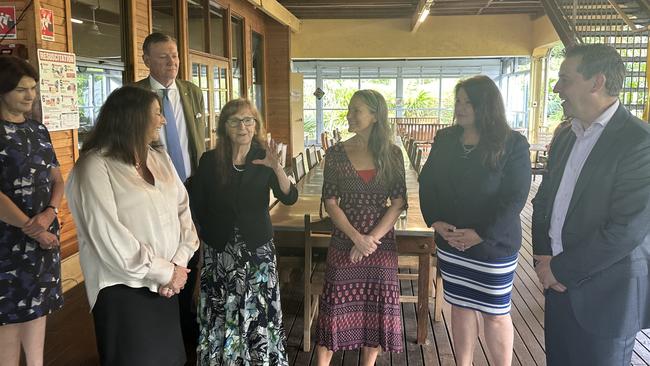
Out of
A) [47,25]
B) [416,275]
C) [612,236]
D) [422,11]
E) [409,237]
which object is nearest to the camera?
[612,236]

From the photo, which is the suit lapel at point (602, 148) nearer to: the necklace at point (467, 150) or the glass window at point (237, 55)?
the necklace at point (467, 150)

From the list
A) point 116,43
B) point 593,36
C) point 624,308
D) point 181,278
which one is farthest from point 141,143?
point 593,36

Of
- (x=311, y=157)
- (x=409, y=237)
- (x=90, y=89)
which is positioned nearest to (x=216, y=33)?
(x=311, y=157)

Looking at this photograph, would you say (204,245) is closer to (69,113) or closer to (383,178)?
(383,178)

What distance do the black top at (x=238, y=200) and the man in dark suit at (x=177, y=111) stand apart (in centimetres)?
35

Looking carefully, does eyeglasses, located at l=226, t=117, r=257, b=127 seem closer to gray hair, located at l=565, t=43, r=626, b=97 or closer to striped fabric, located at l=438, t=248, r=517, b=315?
striped fabric, located at l=438, t=248, r=517, b=315

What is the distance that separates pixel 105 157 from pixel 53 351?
189 cm

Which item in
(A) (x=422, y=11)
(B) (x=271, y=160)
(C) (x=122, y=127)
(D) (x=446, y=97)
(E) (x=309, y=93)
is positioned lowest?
(B) (x=271, y=160)

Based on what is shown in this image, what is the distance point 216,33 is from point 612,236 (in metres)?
7.68

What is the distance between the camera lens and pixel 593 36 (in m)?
6.18

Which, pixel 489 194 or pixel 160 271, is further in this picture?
pixel 489 194

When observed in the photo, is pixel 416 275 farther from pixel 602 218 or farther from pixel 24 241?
pixel 24 241

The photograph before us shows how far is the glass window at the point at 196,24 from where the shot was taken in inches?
281

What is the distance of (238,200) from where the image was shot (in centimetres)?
229
